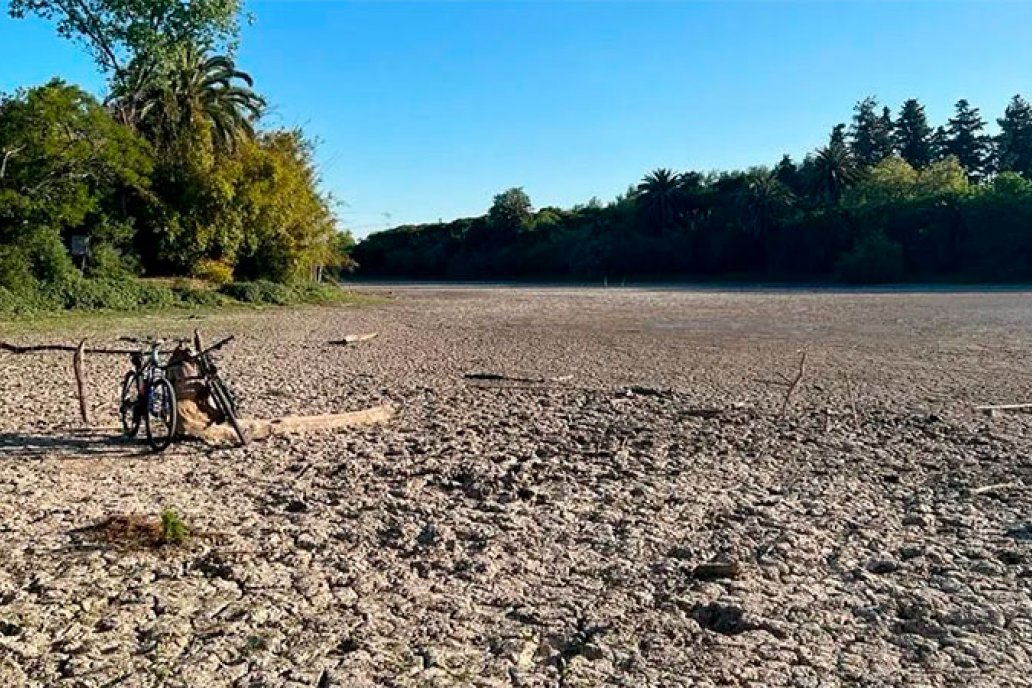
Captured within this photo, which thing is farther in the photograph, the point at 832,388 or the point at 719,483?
the point at 832,388

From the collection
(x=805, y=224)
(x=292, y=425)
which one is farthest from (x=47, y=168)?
(x=805, y=224)

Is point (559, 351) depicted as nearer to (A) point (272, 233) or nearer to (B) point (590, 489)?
(B) point (590, 489)

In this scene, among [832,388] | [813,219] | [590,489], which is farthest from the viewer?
[813,219]

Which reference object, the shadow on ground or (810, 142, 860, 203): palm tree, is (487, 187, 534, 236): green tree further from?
the shadow on ground

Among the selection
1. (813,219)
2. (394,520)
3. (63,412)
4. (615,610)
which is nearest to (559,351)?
(63,412)

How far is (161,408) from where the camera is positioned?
784 centimetres

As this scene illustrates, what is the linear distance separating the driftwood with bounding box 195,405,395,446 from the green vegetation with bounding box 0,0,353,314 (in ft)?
62.0

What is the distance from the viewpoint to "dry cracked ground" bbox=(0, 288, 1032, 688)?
3.85m

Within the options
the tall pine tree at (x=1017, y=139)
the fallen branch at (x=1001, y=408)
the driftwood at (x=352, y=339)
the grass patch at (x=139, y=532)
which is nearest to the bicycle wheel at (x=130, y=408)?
the grass patch at (x=139, y=532)

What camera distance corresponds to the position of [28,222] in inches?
1040

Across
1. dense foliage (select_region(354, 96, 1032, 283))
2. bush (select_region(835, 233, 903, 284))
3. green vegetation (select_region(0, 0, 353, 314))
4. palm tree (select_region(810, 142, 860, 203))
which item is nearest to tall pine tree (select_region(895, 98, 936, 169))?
dense foliage (select_region(354, 96, 1032, 283))

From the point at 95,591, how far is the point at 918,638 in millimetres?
4185

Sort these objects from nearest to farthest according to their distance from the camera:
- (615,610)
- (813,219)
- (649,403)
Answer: (615,610)
(649,403)
(813,219)

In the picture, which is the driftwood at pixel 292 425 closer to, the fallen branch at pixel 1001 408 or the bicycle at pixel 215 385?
the bicycle at pixel 215 385
